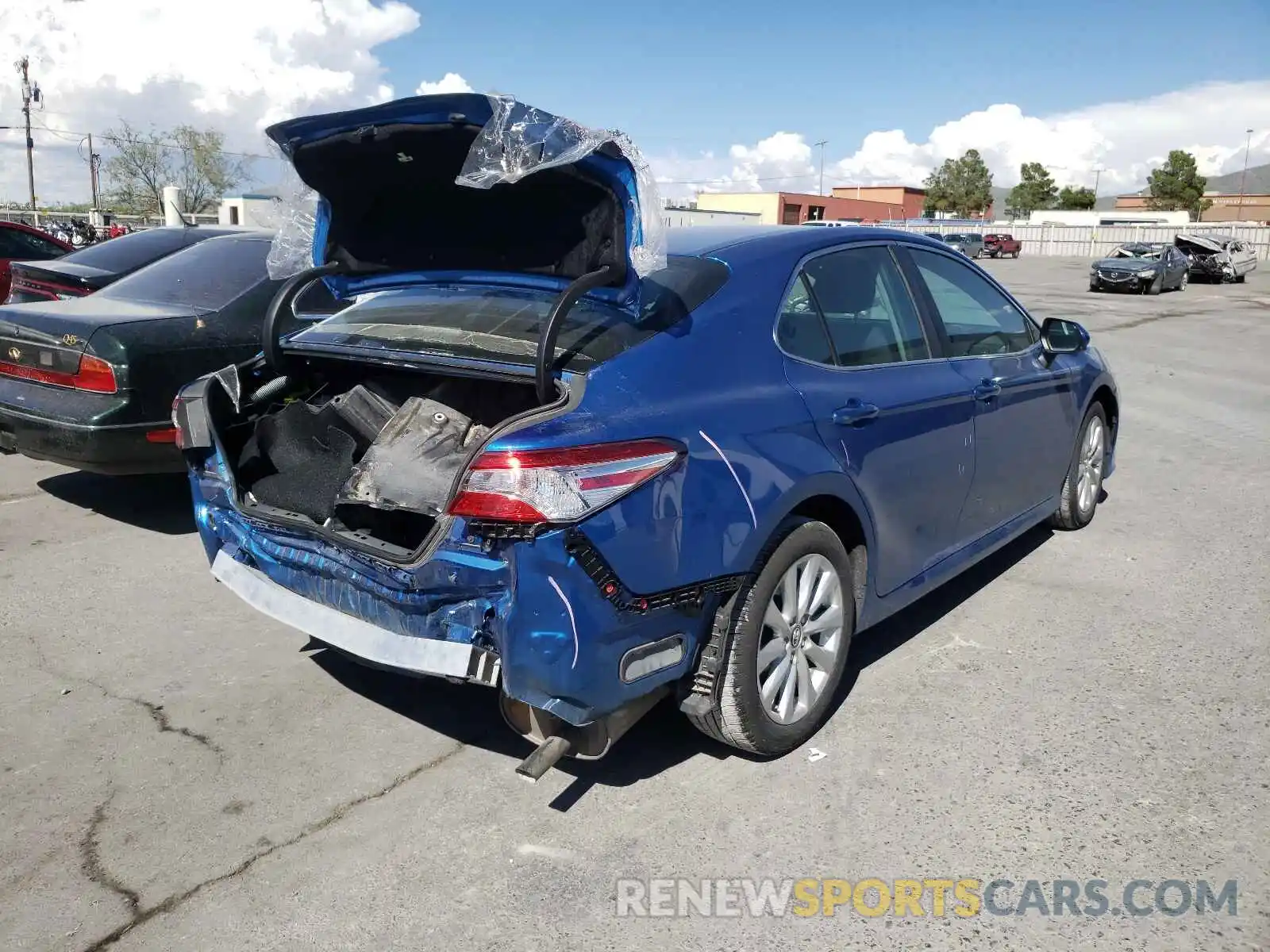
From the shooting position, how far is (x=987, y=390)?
4.32 metres

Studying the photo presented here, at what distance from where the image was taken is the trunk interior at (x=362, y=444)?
10.9 ft

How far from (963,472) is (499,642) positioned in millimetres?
2290

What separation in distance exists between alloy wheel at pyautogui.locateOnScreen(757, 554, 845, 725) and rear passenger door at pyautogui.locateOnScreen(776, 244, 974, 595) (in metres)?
0.33

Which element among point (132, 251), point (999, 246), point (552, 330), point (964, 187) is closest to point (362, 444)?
point (552, 330)

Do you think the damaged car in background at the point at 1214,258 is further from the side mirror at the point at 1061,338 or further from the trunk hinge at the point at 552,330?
the trunk hinge at the point at 552,330

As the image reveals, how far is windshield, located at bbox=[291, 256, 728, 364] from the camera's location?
308cm

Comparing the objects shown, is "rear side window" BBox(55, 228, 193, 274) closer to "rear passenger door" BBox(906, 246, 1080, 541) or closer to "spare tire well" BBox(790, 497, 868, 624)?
"rear passenger door" BBox(906, 246, 1080, 541)

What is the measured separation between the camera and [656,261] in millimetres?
3074

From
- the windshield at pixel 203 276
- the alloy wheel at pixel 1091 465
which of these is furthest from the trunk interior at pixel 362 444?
A: the alloy wheel at pixel 1091 465

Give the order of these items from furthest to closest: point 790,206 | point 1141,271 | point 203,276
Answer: point 790,206 → point 1141,271 → point 203,276

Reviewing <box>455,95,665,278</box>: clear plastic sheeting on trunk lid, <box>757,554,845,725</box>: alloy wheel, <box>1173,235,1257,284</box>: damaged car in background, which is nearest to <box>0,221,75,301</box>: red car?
<box>455,95,665,278</box>: clear plastic sheeting on trunk lid

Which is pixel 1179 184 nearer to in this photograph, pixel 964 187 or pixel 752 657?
pixel 964 187

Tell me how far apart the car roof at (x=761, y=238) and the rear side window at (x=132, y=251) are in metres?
6.11

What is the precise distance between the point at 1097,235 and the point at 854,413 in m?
66.1
